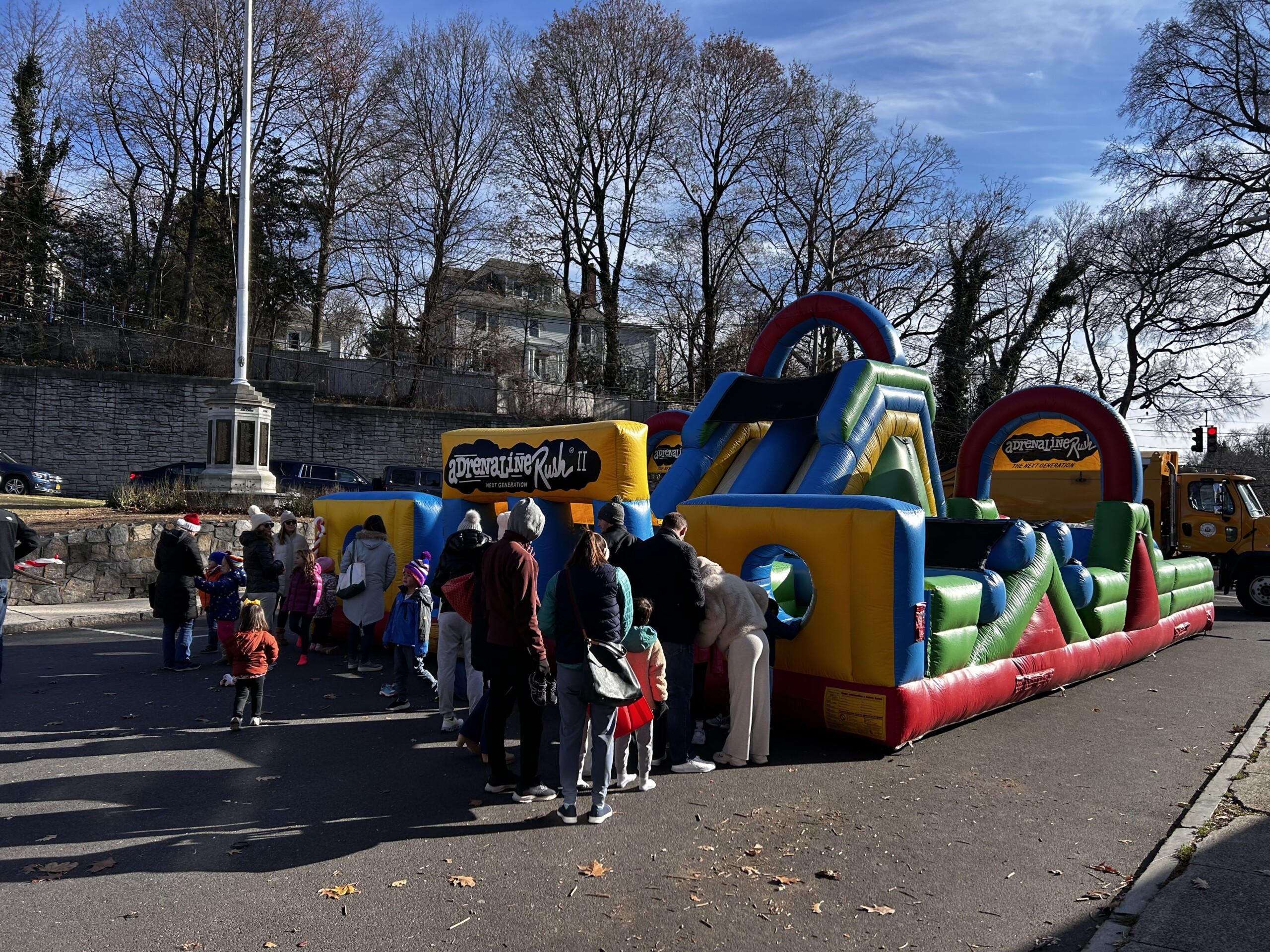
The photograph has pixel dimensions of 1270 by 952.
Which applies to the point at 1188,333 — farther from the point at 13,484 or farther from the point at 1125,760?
the point at 13,484

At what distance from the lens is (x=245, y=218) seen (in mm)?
18938

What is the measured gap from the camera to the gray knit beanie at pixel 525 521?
593 centimetres

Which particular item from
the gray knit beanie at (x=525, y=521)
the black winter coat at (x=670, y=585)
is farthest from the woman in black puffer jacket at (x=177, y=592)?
the black winter coat at (x=670, y=585)

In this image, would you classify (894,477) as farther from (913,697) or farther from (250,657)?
(250,657)

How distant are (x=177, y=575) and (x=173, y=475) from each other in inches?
589

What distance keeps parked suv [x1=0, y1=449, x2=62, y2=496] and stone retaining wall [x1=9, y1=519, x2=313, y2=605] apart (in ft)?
37.5

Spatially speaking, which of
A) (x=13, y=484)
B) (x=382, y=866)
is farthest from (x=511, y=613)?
(x=13, y=484)

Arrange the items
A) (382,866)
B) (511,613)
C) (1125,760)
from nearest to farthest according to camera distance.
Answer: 1. (382,866)
2. (511,613)
3. (1125,760)

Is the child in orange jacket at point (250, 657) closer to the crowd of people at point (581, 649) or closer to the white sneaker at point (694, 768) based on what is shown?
the crowd of people at point (581, 649)

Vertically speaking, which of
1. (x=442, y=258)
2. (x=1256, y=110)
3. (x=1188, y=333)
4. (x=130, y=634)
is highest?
(x=1256, y=110)

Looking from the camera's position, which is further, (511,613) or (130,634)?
(130,634)

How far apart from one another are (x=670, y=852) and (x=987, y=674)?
4.08 m

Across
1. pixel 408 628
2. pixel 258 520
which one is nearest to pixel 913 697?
pixel 408 628

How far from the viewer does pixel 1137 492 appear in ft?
38.9
